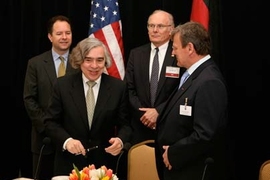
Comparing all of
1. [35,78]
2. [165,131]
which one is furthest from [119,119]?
[35,78]

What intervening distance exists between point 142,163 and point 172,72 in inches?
37.5

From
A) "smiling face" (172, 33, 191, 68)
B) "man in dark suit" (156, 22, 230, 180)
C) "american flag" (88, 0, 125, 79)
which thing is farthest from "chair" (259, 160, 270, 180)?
"american flag" (88, 0, 125, 79)

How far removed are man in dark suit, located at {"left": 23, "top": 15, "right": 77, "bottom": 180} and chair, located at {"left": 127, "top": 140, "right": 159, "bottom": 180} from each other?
2.90ft

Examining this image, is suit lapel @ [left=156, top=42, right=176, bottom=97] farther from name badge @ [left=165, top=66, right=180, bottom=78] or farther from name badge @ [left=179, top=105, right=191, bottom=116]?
name badge @ [left=179, top=105, right=191, bottom=116]

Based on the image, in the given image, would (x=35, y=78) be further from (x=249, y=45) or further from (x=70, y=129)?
(x=249, y=45)

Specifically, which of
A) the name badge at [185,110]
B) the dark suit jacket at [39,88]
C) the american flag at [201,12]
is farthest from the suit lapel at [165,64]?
the name badge at [185,110]

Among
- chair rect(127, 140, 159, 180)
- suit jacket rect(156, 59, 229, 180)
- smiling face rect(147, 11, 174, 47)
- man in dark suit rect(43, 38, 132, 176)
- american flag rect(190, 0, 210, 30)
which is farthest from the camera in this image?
american flag rect(190, 0, 210, 30)

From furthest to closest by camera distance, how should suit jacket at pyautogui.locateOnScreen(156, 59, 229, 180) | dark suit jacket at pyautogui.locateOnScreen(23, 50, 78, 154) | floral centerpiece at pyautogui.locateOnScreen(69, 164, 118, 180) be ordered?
1. dark suit jacket at pyautogui.locateOnScreen(23, 50, 78, 154)
2. suit jacket at pyautogui.locateOnScreen(156, 59, 229, 180)
3. floral centerpiece at pyautogui.locateOnScreen(69, 164, 118, 180)

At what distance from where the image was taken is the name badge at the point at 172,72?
4375 mm

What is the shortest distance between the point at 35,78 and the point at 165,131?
1650 mm

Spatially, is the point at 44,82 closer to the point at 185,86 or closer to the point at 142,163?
the point at 142,163

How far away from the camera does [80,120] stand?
11.7 ft

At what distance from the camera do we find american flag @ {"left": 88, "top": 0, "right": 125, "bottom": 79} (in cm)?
494

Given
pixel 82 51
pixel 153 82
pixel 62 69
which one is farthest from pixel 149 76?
pixel 82 51
